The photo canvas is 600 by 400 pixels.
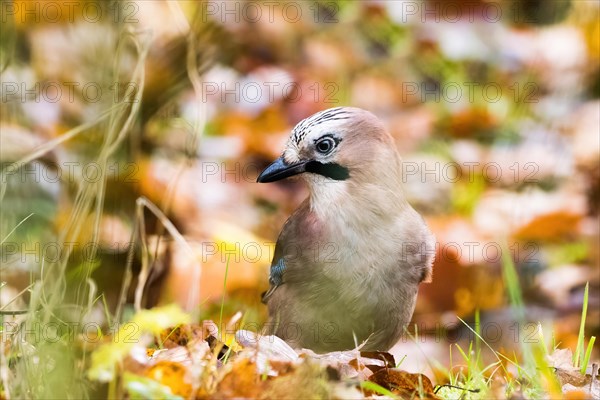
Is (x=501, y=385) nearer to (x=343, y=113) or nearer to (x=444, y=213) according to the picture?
(x=343, y=113)

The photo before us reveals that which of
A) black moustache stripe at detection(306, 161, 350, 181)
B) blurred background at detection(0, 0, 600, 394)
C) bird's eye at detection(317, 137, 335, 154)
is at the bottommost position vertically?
blurred background at detection(0, 0, 600, 394)

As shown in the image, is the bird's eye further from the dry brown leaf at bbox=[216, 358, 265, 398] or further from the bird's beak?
the dry brown leaf at bbox=[216, 358, 265, 398]

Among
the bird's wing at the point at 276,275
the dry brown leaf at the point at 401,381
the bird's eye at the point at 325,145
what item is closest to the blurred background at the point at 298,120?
the bird's wing at the point at 276,275

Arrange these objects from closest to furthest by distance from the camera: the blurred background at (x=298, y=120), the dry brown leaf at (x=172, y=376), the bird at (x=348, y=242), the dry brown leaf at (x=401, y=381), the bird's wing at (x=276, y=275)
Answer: the dry brown leaf at (x=172, y=376), the dry brown leaf at (x=401, y=381), the bird at (x=348, y=242), the bird's wing at (x=276, y=275), the blurred background at (x=298, y=120)

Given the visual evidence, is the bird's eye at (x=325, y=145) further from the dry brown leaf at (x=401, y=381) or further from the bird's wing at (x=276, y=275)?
the dry brown leaf at (x=401, y=381)

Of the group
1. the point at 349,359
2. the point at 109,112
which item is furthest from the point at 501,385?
the point at 109,112

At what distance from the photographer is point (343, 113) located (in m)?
3.01

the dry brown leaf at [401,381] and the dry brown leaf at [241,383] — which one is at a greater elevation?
the dry brown leaf at [241,383]

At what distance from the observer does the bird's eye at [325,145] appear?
116 inches

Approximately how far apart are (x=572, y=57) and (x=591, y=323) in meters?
2.79

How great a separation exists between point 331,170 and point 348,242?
236 millimetres

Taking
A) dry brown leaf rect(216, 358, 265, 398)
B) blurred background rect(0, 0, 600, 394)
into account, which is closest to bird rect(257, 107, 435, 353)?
blurred background rect(0, 0, 600, 394)

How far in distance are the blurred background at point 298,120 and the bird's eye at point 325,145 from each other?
414 mm

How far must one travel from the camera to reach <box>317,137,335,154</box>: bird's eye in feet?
9.71
